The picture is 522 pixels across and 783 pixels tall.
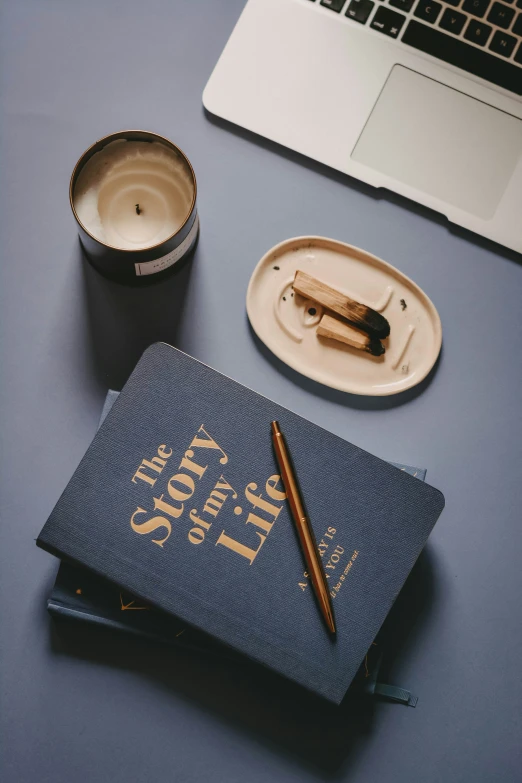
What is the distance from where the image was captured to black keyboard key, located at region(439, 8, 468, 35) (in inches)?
26.4

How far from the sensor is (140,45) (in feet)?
2.29

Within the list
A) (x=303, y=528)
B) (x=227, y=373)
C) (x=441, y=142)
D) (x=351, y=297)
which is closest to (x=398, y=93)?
(x=441, y=142)

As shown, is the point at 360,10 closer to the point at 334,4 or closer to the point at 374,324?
the point at 334,4

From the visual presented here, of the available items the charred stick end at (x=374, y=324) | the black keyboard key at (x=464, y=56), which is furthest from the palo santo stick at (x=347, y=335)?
the black keyboard key at (x=464, y=56)

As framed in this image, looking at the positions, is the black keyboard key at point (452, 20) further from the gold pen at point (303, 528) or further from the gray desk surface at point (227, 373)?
the gold pen at point (303, 528)

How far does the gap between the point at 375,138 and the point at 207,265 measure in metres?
0.21

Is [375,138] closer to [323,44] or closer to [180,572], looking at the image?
[323,44]

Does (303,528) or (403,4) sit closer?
(303,528)

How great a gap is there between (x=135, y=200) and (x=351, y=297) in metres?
0.22

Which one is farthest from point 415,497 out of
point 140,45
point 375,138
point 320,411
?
point 140,45

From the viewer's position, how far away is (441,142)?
67 cm

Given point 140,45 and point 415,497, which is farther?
point 140,45

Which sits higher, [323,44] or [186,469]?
[323,44]

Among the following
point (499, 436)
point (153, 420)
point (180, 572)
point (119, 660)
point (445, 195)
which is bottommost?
point (119, 660)
